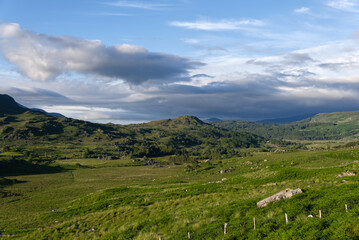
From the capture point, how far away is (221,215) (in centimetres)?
2417

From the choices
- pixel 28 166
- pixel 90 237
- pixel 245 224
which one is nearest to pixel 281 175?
pixel 245 224

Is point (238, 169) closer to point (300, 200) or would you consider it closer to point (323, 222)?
point (300, 200)

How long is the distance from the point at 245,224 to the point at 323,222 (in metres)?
5.86

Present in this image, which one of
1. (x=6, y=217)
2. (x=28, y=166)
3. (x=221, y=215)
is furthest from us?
(x=28, y=166)

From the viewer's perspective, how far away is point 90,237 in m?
27.0

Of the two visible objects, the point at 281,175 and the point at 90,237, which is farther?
the point at 281,175

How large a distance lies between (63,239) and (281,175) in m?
42.4

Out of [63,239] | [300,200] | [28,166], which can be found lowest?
[28,166]

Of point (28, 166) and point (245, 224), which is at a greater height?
point (245, 224)

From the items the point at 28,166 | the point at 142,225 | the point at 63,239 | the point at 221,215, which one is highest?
the point at 221,215

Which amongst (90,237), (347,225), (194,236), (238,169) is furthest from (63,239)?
(238,169)

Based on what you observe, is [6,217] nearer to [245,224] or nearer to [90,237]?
[90,237]

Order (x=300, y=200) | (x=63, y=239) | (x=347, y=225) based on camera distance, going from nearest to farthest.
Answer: (x=347, y=225)
(x=300, y=200)
(x=63, y=239)

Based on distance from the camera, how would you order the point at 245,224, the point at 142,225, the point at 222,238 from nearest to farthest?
the point at 222,238 < the point at 245,224 < the point at 142,225
